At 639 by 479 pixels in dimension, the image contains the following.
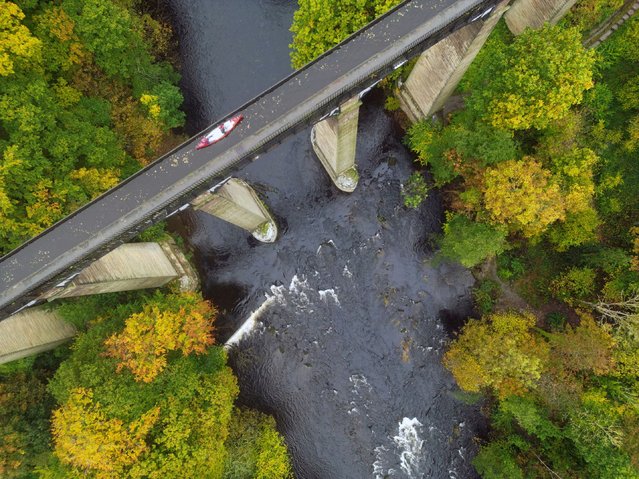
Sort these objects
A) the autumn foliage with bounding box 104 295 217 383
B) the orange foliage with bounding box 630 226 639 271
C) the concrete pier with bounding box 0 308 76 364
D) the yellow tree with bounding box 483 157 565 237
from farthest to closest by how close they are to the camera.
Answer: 1. the orange foliage with bounding box 630 226 639 271
2. the concrete pier with bounding box 0 308 76 364
3. the autumn foliage with bounding box 104 295 217 383
4. the yellow tree with bounding box 483 157 565 237

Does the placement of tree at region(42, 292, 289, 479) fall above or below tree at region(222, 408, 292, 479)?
above

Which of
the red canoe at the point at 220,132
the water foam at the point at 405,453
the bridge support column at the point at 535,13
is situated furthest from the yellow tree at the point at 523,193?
the water foam at the point at 405,453

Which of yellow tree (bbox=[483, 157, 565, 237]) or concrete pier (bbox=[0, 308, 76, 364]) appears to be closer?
yellow tree (bbox=[483, 157, 565, 237])

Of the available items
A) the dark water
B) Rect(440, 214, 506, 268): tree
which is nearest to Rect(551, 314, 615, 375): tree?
Rect(440, 214, 506, 268): tree

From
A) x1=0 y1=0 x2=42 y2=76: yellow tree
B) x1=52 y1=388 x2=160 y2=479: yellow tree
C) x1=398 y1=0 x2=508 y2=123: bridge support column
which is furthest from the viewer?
x1=52 y1=388 x2=160 y2=479: yellow tree

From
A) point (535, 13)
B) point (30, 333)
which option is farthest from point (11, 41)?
point (535, 13)

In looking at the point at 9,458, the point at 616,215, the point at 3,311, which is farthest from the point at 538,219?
the point at 9,458

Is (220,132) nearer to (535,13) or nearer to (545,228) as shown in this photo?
(545,228)

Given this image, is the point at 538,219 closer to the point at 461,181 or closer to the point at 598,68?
the point at 461,181

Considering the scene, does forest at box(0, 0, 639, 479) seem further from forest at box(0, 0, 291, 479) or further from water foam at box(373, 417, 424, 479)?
water foam at box(373, 417, 424, 479)
